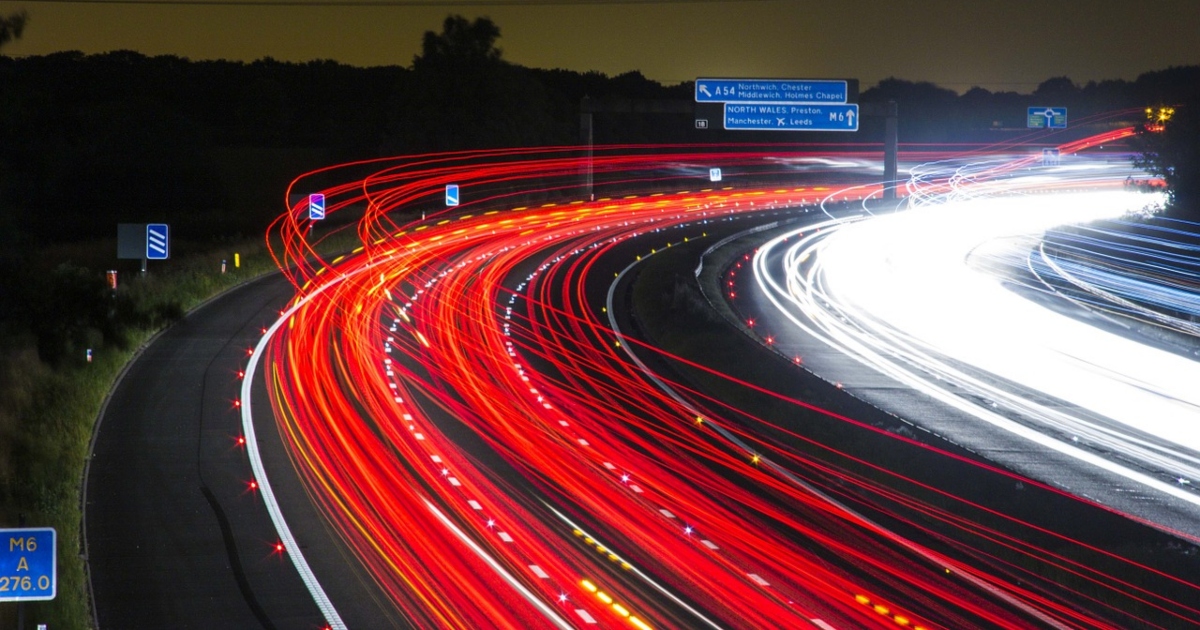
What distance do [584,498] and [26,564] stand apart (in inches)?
329

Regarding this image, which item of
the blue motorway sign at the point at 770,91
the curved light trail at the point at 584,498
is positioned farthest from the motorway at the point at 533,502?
the blue motorway sign at the point at 770,91

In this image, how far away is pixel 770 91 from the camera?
167 ft

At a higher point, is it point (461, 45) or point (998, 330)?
point (461, 45)

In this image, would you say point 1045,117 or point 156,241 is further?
point 1045,117

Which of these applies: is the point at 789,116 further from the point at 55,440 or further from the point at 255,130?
the point at 255,130

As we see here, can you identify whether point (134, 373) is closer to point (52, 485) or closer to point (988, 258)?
point (52, 485)

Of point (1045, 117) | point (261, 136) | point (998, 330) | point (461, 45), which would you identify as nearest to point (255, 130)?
point (261, 136)

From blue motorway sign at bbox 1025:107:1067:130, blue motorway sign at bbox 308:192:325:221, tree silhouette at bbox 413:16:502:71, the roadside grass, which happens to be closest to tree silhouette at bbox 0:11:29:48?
the roadside grass

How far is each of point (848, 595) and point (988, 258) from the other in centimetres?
3763

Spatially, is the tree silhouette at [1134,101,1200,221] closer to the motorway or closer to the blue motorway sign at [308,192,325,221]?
the motorway

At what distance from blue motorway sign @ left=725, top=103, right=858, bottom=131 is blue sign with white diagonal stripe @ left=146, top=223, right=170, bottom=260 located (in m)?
23.7

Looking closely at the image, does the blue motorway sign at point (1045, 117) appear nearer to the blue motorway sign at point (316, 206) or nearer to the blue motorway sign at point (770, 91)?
the blue motorway sign at point (770, 91)

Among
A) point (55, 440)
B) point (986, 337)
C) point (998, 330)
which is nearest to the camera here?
point (55, 440)

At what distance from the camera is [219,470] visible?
17.6 meters
